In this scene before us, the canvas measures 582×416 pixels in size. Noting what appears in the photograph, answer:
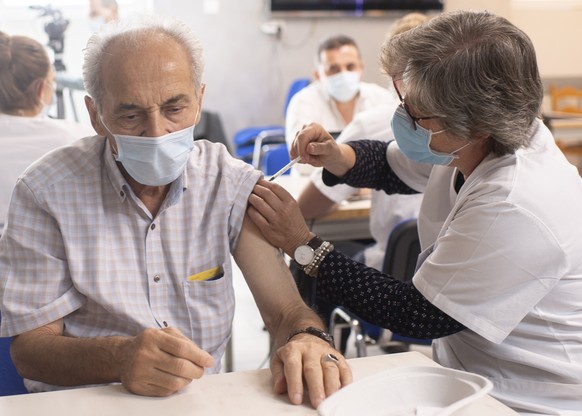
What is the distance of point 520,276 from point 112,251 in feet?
2.55

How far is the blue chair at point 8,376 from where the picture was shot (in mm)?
1430

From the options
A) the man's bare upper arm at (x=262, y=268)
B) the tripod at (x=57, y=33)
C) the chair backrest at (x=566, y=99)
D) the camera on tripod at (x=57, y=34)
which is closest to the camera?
the man's bare upper arm at (x=262, y=268)

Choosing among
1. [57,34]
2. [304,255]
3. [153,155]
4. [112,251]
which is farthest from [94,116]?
[57,34]

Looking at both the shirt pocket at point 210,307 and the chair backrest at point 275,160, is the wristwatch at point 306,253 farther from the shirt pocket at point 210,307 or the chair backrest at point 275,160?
the chair backrest at point 275,160

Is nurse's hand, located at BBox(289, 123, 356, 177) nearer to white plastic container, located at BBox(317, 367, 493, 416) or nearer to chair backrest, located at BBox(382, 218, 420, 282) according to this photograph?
chair backrest, located at BBox(382, 218, 420, 282)

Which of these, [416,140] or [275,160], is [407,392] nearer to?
[416,140]

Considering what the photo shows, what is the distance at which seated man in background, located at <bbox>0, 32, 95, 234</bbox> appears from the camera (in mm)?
2277

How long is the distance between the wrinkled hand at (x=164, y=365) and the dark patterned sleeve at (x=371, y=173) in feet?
3.03

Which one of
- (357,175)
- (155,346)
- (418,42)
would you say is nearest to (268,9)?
(357,175)

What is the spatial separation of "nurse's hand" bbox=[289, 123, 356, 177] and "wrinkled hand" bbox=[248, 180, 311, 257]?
32 centimetres

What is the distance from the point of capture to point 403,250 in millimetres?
2107

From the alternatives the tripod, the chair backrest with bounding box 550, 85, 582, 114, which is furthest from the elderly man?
the chair backrest with bounding box 550, 85, 582, 114

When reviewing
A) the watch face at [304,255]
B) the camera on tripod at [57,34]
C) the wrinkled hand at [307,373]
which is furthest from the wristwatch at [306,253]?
the camera on tripod at [57,34]

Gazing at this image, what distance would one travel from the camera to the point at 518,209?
130 cm
